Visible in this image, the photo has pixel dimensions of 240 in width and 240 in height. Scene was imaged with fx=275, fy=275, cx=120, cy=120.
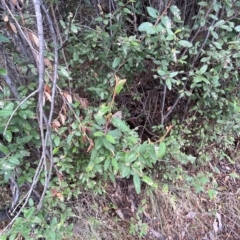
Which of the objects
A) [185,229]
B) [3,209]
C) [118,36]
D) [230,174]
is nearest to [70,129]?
[118,36]

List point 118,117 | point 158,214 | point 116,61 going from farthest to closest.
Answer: point 158,214 < point 116,61 < point 118,117

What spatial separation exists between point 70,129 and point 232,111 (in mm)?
899

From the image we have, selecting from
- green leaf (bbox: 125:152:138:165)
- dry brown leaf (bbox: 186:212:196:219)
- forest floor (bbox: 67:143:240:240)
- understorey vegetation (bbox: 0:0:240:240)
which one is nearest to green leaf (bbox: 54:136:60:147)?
understorey vegetation (bbox: 0:0:240:240)

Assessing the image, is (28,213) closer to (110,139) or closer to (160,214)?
(110,139)

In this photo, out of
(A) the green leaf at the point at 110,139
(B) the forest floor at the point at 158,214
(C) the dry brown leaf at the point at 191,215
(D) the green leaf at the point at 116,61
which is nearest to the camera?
(A) the green leaf at the point at 110,139

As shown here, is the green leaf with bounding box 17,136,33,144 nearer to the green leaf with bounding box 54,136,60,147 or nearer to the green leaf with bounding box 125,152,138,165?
the green leaf with bounding box 54,136,60,147

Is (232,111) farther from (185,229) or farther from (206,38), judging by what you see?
(185,229)

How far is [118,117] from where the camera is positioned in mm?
935

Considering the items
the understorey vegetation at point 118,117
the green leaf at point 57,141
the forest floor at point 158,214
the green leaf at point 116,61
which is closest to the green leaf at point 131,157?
the understorey vegetation at point 118,117

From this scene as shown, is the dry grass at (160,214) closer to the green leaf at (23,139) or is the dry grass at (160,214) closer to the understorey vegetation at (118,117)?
the understorey vegetation at (118,117)

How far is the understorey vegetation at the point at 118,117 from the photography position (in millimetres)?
908

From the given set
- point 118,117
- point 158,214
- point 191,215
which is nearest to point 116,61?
point 118,117

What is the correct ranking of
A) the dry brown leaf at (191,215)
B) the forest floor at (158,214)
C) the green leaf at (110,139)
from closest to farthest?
the green leaf at (110,139)
the forest floor at (158,214)
the dry brown leaf at (191,215)

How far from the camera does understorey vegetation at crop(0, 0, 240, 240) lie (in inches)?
35.7
